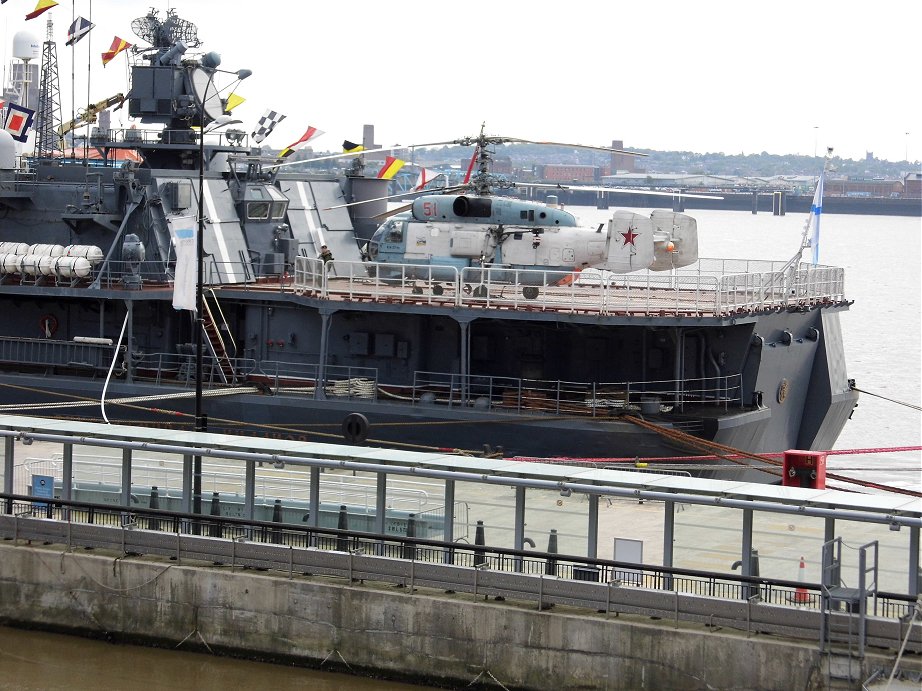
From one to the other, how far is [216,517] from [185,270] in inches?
308

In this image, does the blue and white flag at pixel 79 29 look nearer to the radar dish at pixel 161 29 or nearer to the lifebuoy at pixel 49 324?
the radar dish at pixel 161 29

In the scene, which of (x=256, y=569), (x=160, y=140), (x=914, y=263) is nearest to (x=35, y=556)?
(x=256, y=569)

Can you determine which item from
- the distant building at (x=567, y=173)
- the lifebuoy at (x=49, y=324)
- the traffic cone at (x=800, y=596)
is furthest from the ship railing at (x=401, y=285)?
the distant building at (x=567, y=173)

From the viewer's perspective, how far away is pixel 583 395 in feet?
99.0

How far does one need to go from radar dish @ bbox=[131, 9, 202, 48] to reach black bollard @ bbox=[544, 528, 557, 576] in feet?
73.8

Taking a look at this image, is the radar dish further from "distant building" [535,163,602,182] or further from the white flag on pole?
"distant building" [535,163,602,182]

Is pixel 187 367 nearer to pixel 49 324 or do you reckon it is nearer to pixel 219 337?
pixel 219 337

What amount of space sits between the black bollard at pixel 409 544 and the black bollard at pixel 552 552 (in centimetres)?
187

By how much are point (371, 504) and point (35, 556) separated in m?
5.19

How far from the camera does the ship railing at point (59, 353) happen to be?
33.9 metres

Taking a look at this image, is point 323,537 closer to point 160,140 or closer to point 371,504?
point 371,504

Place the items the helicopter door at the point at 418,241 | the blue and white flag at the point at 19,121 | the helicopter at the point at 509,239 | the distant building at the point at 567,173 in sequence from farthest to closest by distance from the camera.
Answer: the distant building at the point at 567,173
the blue and white flag at the point at 19,121
the helicopter door at the point at 418,241
the helicopter at the point at 509,239

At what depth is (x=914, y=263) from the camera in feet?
466

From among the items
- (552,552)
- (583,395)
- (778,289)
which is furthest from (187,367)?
(552,552)
